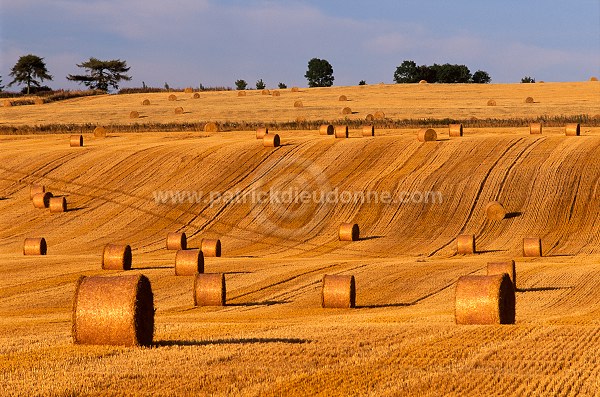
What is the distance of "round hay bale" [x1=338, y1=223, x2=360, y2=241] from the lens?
1521 inches

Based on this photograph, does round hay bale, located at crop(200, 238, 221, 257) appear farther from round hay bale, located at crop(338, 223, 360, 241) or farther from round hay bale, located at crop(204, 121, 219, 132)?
round hay bale, located at crop(204, 121, 219, 132)

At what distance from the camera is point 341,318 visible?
2073cm

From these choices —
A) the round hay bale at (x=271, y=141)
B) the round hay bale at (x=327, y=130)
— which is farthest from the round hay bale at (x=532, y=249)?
the round hay bale at (x=327, y=130)

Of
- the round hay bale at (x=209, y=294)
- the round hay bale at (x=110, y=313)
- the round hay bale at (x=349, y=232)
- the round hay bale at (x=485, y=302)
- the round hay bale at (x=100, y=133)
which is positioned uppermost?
the round hay bale at (x=100, y=133)

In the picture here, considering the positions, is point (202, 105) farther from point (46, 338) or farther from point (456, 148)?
point (46, 338)

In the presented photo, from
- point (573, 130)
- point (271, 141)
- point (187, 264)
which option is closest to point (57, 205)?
point (271, 141)

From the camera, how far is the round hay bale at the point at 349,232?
127 feet

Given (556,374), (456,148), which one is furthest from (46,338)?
(456,148)

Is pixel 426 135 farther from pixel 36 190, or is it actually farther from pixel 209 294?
pixel 209 294

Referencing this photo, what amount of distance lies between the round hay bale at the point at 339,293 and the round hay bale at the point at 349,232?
15.4 m

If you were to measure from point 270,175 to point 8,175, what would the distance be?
1336 centimetres

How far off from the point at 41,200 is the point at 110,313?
→ 32190mm

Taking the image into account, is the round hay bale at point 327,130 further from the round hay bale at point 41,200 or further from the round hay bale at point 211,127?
A: the round hay bale at point 41,200

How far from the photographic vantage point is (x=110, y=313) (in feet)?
48.1
